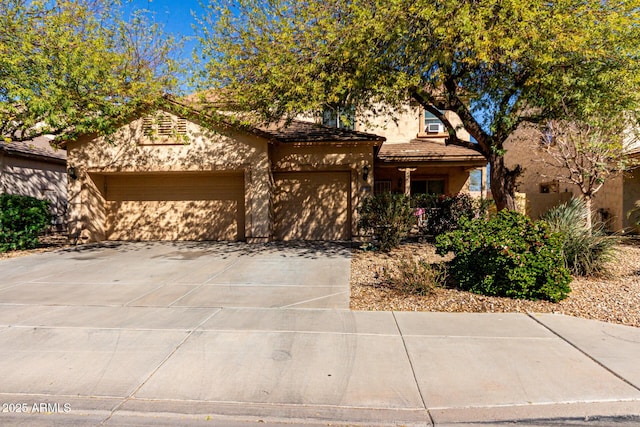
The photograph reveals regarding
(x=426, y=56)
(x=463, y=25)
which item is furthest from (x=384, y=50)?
(x=463, y=25)

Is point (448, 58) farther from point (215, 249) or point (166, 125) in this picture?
point (166, 125)

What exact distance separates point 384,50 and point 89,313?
7.31 meters

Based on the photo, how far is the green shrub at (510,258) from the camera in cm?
563

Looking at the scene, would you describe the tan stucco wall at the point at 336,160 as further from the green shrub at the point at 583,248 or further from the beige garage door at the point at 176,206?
the green shrub at the point at 583,248

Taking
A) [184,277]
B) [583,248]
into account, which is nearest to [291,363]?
[184,277]

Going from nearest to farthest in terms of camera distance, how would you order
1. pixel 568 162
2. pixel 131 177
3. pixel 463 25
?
pixel 463 25, pixel 568 162, pixel 131 177

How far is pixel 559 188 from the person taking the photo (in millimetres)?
18797

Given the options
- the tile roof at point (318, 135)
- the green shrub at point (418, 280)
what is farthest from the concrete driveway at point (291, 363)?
the tile roof at point (318, 135)

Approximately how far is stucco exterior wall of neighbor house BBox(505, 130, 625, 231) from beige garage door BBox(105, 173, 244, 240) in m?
11.3

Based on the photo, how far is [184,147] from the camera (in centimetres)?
1211

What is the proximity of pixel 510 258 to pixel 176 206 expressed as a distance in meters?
10.9

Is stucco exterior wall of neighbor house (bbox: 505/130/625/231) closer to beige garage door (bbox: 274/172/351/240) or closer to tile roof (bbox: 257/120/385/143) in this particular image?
tile roof (bbox: 257/120/385/143)

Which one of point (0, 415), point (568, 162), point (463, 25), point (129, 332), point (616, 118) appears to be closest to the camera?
point (0, 415)

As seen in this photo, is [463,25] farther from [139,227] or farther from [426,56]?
[139,227]
